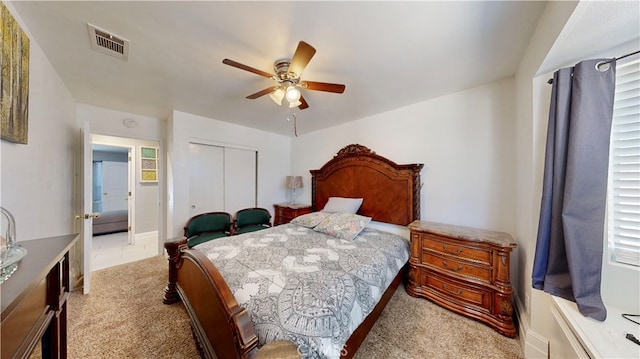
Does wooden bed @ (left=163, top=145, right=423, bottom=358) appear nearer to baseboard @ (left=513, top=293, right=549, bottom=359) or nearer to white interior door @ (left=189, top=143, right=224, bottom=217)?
baseboard @ (left=513, top=293, right=549, bottom=359)

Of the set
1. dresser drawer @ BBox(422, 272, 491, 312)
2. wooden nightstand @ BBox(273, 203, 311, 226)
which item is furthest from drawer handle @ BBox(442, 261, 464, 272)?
wooden nightstand @ BBox(273, 203, 311, 226)

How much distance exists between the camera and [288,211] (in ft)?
12.2

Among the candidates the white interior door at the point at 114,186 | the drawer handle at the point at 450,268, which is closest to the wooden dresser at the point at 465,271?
the drawer handle at the point at 450,268

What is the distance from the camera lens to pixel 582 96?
114cm

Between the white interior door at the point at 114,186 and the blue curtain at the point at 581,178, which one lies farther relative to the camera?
the white interior door at the point at 114,186

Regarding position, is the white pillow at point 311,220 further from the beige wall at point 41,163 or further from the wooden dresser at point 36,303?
the beige wall at point 41,163

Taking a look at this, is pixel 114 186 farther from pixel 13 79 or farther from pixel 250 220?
pixel 13 79

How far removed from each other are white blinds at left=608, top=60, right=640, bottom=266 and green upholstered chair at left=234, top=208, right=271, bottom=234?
3610 millimetres

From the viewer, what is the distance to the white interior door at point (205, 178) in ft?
10.4

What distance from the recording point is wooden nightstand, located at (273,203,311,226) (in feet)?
11.8

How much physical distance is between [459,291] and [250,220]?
304 cm

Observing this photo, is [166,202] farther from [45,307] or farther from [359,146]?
[359,146]

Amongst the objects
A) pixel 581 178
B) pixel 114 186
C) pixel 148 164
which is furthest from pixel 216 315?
pixel 114 186

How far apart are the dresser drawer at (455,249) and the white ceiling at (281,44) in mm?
1655
